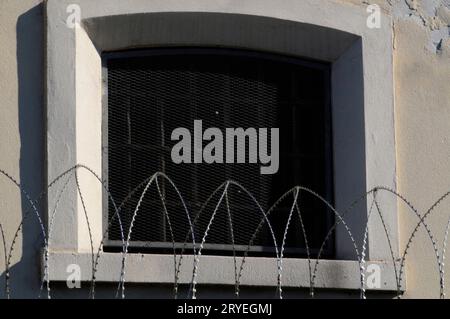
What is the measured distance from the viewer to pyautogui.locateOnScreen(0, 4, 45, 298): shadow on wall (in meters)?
10.6

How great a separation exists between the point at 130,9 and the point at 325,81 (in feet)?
4.53

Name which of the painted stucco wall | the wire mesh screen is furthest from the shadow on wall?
the wire mesh screen

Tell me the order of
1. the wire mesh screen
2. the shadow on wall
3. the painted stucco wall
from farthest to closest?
the wire mesh screen, the painted stucco wall, the shadow on wall

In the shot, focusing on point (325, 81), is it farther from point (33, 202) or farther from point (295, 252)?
point (33, 202)

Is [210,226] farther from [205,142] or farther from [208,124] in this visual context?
[208,124]

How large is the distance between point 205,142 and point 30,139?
1.14 metres

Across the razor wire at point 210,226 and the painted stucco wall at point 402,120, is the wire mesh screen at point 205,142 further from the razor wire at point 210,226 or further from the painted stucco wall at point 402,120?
the painted stucco wall at point 402,120

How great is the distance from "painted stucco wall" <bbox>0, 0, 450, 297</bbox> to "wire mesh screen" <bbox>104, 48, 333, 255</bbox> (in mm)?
519

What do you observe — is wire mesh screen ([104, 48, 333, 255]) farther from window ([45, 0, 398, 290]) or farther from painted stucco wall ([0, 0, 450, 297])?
painted stucco wall ([0, 0, 450, 297])

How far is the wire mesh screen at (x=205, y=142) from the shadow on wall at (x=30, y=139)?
0.53m

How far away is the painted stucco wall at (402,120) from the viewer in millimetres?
10727

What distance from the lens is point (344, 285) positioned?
35.7 feet

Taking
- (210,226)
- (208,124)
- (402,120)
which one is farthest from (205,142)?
(402,120)
